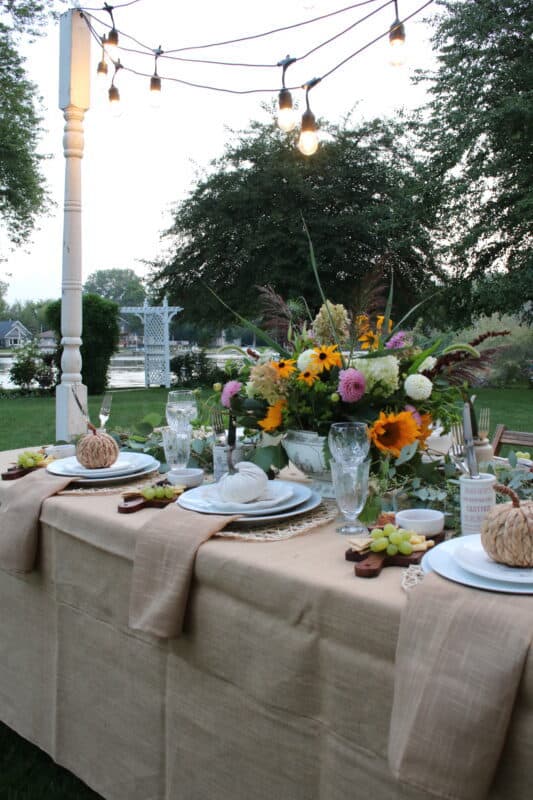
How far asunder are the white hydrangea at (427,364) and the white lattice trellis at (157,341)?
1524cm

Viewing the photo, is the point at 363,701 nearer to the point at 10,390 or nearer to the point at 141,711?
the point at 141,711

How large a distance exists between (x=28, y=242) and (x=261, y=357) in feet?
55.8

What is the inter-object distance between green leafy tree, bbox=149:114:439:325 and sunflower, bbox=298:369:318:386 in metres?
13.2

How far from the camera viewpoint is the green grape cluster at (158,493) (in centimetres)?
158

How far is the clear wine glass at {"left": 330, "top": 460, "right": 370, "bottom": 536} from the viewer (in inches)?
51.9

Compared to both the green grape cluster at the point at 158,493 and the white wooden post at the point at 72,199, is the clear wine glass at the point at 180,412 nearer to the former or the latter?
the green grape cluster at the point at 158,493

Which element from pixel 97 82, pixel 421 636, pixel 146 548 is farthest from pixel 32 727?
pixel 97 82

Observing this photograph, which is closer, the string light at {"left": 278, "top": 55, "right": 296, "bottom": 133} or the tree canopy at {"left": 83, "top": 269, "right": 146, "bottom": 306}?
the string light at {"left": 278, "top": 55, "right": 296, "bottom": 133}

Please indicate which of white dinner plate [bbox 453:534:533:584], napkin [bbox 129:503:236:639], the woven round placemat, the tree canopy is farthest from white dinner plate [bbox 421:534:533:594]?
the tree canopy

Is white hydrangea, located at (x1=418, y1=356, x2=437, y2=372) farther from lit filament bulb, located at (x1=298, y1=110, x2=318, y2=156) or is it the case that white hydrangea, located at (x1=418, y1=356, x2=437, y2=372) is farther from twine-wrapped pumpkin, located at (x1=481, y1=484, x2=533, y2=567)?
lit filament bulb, located at (x1=298, y1=110, x2=318, y2=156)

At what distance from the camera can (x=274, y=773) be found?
3.85 ft

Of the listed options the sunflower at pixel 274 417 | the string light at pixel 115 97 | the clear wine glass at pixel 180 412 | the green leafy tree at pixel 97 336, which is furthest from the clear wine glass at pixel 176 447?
the green leafy tree at pixel 97 336

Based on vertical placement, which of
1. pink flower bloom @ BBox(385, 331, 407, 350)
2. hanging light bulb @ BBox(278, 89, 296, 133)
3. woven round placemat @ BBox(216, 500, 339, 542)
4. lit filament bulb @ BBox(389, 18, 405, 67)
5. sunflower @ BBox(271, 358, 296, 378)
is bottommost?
woven round placemat @ BBox(216, 500, 339, 542)

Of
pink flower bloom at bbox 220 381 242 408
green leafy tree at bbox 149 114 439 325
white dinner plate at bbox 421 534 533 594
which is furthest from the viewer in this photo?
green leafy tree at bbox 149 114 439 325
